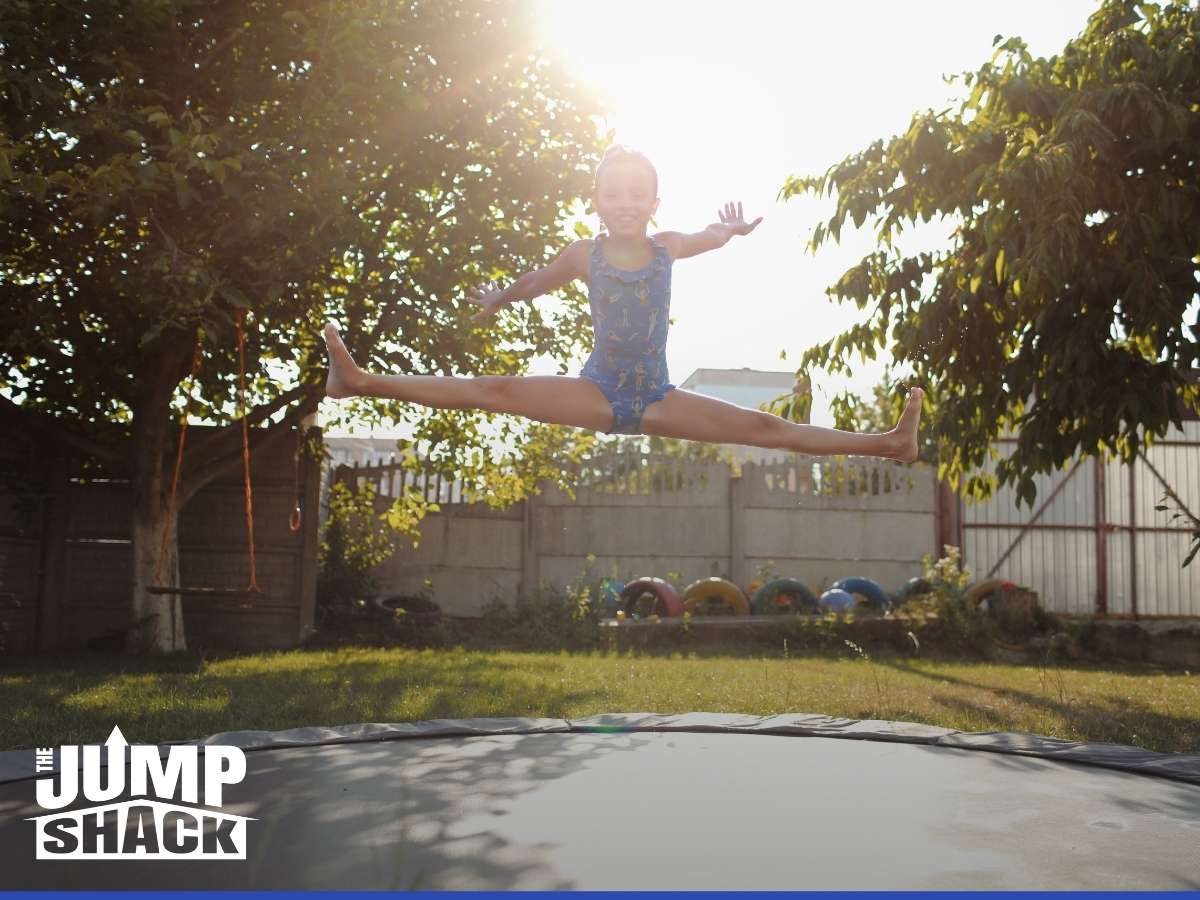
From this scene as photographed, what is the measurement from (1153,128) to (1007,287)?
77 cm

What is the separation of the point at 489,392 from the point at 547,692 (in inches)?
95.0

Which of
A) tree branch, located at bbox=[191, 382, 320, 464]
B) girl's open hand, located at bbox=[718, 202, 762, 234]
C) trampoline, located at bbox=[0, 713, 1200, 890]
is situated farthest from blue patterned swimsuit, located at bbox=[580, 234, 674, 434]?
tree branch, located at bbox=[191, 382, 320, 464]

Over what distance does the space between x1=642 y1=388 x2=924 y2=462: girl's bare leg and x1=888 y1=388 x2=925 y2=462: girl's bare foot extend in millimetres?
51

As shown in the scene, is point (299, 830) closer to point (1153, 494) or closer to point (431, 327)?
point (431, 327)

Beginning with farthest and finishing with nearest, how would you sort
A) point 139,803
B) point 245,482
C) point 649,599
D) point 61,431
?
point 649,599 → point 61,431 → point 245,482 → point 139,803

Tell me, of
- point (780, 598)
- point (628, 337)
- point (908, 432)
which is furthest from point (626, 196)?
point (780, 598)

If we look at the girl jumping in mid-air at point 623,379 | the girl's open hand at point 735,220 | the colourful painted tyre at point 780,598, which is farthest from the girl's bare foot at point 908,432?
the colourful painted tyre at point 780,598

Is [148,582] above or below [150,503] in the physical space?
below

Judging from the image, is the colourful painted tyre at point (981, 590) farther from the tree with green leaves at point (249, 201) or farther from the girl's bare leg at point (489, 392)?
the girl's bare leg at point (489, 392)

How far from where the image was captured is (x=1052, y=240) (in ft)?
12.2

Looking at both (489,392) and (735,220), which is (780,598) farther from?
(489,392)

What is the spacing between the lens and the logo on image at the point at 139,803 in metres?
2.12

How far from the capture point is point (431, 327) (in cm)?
527

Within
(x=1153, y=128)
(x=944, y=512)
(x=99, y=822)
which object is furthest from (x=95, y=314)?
(x=944, y=512)
